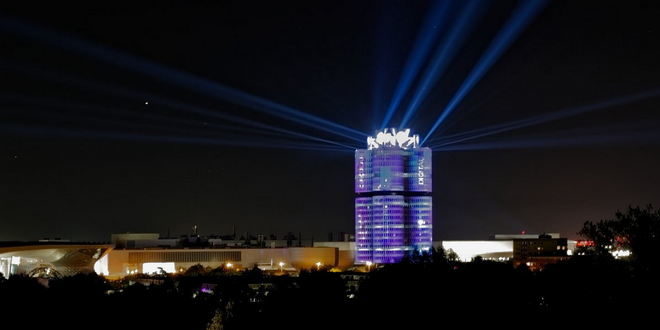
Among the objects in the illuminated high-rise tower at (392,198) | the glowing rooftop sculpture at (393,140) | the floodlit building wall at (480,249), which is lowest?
the floodlit building wall at (480,249)

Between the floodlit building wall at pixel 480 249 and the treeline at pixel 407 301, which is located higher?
the floodlit building wall at pixel 480 249

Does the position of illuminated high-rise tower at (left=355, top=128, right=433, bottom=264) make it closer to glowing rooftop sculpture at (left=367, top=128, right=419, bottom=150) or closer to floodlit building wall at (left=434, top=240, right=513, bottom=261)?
glowing rooftop sculpture at (left=367, top=128, right=419, bottom=150)

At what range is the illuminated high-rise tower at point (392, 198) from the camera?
408ft

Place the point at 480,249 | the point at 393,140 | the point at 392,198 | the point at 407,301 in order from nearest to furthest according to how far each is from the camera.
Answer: the point at 407,301
the point at 392,198
the point at 393,140
the point at 480,249

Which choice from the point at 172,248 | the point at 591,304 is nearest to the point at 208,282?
the point at 591,304

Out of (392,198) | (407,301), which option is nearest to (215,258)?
(392,198)

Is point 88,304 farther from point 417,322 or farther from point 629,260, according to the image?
point 629,260

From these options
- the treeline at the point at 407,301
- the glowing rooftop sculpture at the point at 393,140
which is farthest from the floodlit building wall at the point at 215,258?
the treeline at the point at 407,301

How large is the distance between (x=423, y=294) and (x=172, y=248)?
8304 centimetres

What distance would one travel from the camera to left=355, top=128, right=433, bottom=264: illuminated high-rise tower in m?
124

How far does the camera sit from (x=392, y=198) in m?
125

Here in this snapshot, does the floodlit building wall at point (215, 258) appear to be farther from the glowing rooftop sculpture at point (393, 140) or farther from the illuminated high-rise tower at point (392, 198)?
the glowing rooftop sculpture at point (393, 140)

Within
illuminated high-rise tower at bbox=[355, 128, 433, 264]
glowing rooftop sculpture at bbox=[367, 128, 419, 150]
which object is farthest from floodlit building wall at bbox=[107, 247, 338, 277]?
glowing rooftop sculpture at bbox=[367, 128, 419, 150]

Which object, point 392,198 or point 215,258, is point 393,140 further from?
point 215,258
